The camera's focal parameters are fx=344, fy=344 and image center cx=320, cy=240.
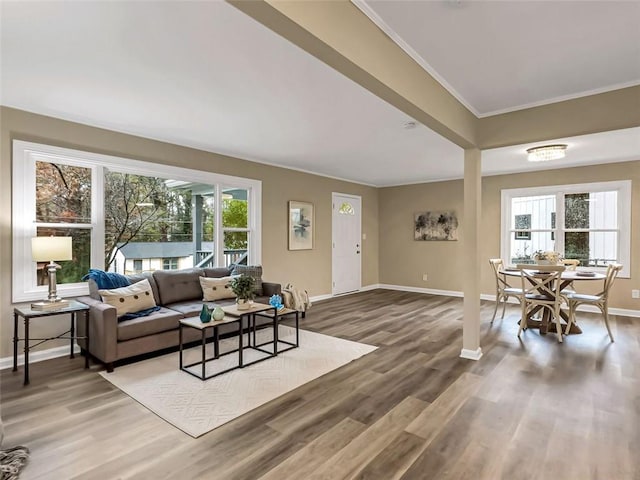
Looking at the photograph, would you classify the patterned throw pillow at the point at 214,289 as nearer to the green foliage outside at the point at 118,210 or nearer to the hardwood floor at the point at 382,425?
the green foliage outside at the point at 118,210

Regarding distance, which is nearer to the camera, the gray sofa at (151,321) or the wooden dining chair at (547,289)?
the gray sofa at (151,321)

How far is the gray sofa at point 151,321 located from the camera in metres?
3.20

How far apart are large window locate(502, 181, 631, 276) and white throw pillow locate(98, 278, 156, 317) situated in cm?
623

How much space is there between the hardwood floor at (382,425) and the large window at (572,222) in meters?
2.79

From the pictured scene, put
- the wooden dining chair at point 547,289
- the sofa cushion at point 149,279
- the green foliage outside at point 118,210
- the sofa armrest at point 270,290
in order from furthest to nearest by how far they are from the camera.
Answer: the sofa armrest at point 270,290 → the wooden dining chair at point 547,289 → the sofa cushion at point 149,279 → the green foliage outside at point 118,210

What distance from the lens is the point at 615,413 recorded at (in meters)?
2.50

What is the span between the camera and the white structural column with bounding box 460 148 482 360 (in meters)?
3.60

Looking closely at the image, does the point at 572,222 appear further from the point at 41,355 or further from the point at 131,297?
the point at 41,355

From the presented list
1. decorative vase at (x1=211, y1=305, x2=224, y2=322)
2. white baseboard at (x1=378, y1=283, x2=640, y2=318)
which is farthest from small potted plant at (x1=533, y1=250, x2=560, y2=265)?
decorative vase at (x1=211, y1=305, x2=224, y2=322)

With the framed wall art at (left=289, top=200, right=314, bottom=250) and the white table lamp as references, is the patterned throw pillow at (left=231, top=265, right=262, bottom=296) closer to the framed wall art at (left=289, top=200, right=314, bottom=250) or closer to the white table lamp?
the framed wall art at (left=289, top=200, right=314, bottom=250)

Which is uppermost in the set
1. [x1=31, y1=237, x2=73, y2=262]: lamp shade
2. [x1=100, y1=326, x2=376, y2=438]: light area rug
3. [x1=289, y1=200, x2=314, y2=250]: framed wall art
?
[x1=289, y1=200, x2=314, y2=250]: framed wall art

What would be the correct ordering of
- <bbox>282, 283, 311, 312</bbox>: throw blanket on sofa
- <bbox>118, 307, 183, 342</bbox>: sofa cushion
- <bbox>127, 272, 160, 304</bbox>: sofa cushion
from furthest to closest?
<bbox>282, 283, 311, 312</bbox>: throw blanket on sofa → <bbox>127, 272, 160, 304</bbox>: sofa cushion → <bbox>118, 307, 183, 342</bbox>: sofa cushion

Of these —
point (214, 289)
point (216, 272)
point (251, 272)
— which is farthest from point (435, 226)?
point (214, 289)

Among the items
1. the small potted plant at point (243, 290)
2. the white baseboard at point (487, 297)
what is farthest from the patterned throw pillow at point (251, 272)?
the white baseboard at point (487, 297)
